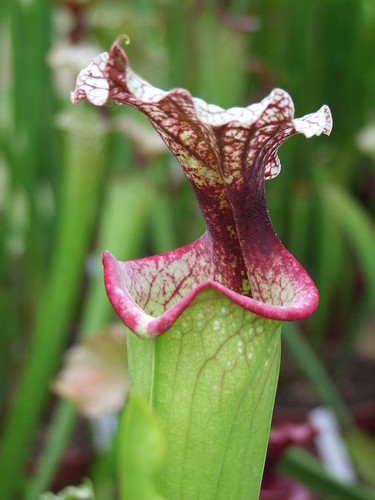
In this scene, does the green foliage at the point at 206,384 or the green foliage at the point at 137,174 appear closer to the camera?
the green foliage at the point at 206,384

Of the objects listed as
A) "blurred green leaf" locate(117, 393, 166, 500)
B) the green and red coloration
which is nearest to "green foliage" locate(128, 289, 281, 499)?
the green and red coloration

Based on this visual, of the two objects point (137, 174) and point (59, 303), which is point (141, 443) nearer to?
point (59, 303)

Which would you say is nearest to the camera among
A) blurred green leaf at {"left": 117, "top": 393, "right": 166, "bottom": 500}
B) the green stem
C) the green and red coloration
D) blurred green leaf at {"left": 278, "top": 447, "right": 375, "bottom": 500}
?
blurred green leaf at {"left": 117, "top": 393, "right": 166, "bottom": 500}

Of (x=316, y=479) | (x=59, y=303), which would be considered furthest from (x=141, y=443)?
(x=59, y=303)

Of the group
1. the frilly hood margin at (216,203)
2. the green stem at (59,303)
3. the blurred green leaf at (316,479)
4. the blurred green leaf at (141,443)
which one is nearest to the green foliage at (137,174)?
the green stem at (59,303)

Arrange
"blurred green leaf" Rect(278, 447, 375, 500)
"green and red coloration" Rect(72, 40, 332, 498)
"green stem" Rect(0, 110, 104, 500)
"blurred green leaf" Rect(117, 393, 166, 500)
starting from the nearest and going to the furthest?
"blurred green leaf" Rect(117, 393, 166, 500), "green and red coloration" Rect(72, 40, 332, 498), "blurred green leaf" Rect(278, 447, 375, 500), "green stem" Rect(0, 110, 104, 500)

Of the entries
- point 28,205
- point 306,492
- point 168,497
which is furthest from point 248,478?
point 28,205

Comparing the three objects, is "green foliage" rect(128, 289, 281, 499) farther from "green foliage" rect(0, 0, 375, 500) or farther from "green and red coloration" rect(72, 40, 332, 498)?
"green foliage" rect(0, 0, 375, 500)

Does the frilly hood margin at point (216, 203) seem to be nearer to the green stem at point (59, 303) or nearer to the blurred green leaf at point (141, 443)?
the blurred green leaf at point (141, 443)
